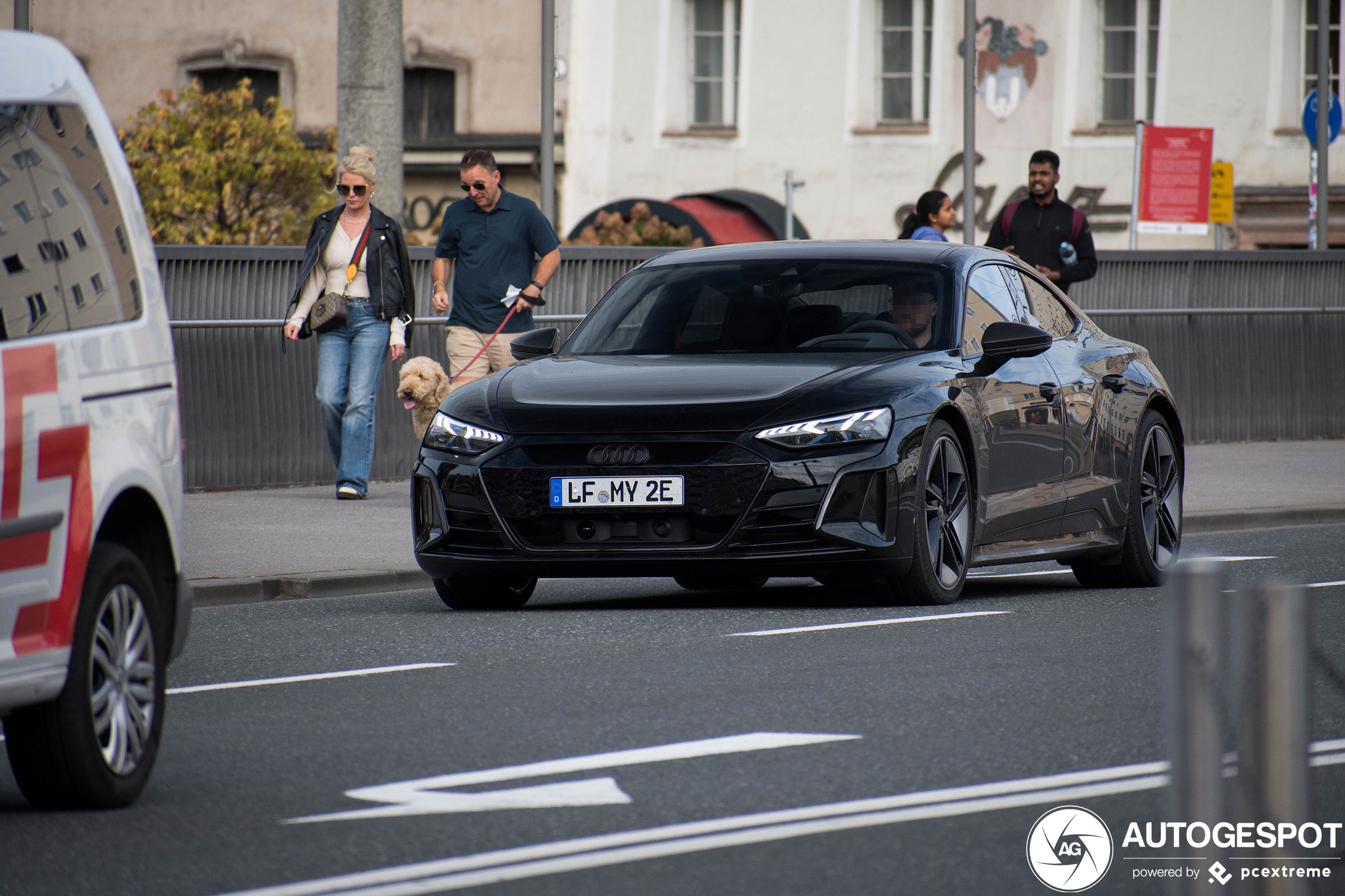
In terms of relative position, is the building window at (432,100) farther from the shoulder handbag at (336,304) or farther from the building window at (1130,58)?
the shoulder handbag at (336,304)

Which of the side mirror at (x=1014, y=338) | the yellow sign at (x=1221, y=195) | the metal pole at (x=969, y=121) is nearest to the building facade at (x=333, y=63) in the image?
the metal pole at (x=969, y=121)

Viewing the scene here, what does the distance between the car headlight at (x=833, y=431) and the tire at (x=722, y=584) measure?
180cm

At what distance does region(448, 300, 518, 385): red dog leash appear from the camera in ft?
46.6

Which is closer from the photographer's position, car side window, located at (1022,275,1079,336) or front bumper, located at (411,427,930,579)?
front bumper, located at (411,427,930,579)

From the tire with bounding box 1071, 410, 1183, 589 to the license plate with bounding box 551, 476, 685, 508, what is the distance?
2756mm

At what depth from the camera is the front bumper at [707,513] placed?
9.23 metres

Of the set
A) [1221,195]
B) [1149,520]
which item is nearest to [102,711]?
[1149,520]

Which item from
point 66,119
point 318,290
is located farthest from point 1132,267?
point 66,119

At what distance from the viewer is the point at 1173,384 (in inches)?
853

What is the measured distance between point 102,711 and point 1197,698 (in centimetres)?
311

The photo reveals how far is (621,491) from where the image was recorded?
366 inches

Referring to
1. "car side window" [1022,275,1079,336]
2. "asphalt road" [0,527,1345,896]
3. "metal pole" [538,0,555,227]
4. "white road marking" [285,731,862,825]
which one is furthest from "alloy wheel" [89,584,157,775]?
"metal pole" [538,0,555,227]

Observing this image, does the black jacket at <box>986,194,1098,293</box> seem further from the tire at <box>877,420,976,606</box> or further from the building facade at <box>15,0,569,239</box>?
the building facade at <box>15,0,569,239</box>

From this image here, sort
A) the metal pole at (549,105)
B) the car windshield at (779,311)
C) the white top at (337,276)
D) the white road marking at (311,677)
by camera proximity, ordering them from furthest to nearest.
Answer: the metal pole at (549,105) → the white top at (337,276) → the car windshield at (779,311) → the white road marking at (311,677)
